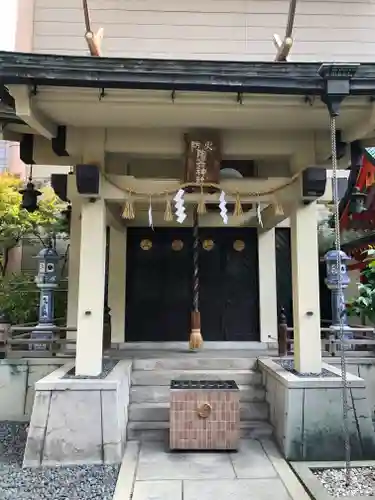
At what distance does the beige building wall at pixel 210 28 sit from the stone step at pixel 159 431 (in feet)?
27.7

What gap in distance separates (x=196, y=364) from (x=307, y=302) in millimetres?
2243

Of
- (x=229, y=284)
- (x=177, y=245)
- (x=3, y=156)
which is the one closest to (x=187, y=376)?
(x=229, y=284)

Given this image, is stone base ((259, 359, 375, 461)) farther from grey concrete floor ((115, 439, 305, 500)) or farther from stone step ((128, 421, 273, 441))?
stone step ((128, 421, 273, 441))

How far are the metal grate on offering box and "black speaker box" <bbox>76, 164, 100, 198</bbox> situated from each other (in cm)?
281

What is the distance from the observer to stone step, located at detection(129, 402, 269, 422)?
5.82 metres

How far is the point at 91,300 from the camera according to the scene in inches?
220

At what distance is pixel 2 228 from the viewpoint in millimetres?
10266

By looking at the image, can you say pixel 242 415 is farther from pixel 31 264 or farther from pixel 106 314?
pixel 31 264

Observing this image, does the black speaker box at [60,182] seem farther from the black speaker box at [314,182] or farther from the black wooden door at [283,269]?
the black wooden door at [283,269]

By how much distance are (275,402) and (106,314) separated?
4148mm

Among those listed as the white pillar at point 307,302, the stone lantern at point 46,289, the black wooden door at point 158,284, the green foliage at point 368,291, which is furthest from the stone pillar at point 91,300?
the black wooden door at point 158,284

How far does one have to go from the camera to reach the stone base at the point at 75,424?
4.82 m

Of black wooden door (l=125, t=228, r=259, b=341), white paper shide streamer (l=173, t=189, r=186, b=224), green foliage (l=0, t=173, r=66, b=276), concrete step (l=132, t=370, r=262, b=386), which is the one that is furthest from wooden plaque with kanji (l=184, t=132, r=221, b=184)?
green foliage (l=0, t=173, r=66, b=276)

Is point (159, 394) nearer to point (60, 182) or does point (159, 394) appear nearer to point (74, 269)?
point (74, 269)
